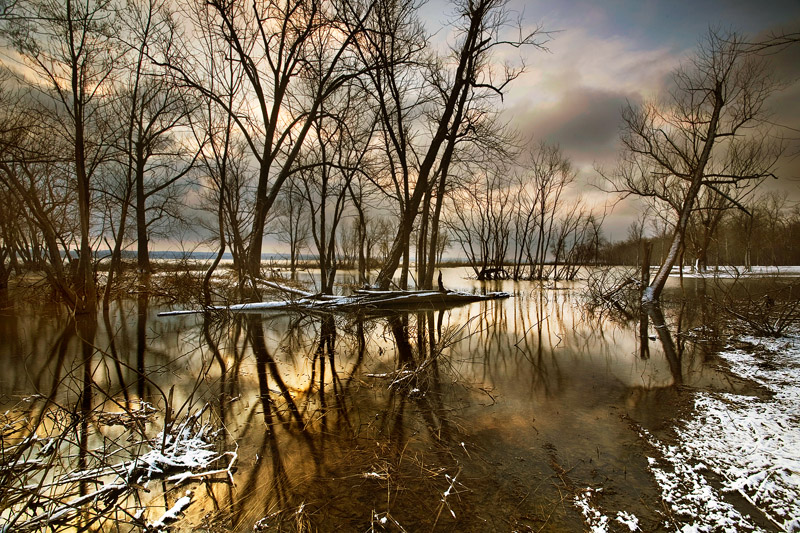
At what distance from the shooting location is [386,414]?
12.3 feet

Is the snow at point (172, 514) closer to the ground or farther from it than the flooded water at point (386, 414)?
farther from it

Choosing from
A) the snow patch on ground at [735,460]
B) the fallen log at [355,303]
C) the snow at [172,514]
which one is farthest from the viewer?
the fallen log at [355,303]

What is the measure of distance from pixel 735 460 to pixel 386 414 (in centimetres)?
296

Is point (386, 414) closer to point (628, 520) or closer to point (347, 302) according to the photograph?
point (628, 520)

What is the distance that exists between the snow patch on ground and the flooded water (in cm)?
19

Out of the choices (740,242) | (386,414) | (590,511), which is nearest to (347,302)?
(386,414)

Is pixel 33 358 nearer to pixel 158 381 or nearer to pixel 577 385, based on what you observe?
pixel 158 381

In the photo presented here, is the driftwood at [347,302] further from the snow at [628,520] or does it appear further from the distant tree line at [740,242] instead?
the distant tree line at [740,242]

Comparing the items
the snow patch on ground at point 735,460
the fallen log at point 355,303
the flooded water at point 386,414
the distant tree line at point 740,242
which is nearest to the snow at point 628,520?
the flooded water at point 386,414

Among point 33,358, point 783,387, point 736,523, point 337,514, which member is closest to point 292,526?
point 337,514

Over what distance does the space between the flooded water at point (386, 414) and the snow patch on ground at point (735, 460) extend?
0.63ft

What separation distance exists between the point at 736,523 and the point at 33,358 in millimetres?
8912

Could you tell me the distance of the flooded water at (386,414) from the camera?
7.50ft

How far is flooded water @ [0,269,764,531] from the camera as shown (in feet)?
7.50
